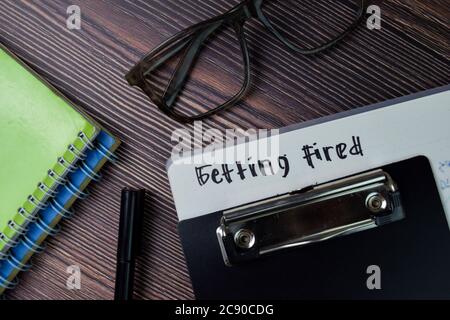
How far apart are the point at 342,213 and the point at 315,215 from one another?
0.03m

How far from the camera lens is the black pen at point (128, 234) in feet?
1.90

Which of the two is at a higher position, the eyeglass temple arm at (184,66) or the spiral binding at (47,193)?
the eyeglass temple arm at (184,66)

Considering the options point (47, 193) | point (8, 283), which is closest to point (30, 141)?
Answer: point (47, 193)

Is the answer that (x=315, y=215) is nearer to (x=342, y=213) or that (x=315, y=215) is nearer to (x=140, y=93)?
(x=342, y=213)

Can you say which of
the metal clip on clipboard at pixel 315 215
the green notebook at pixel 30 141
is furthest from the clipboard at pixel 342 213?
the green notebook at pixel 30 141

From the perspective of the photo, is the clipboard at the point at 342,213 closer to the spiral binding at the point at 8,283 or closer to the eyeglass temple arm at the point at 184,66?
the eyeglass temple arm at the point at 184,66

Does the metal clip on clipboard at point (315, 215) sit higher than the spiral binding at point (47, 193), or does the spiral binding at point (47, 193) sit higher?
the spiral binding at point (47, 193)

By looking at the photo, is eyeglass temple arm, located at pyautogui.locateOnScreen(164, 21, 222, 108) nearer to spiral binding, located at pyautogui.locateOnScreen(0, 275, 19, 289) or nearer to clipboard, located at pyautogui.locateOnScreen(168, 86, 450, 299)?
clipboard, located at pyautogui.locateOnScreen(168, 86, 450, 299)

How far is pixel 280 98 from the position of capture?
1.91 ft

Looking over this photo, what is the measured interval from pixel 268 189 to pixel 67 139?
22 centimetres

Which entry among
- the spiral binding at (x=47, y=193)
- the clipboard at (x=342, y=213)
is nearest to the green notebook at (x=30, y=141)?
the spiral binding at (x=47, y=193)

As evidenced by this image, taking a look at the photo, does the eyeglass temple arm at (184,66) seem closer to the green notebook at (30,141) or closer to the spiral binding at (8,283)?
the green notebook at (30,141)

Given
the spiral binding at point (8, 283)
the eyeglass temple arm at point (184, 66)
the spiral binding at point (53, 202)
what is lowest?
the spiral binding at point (8, 283)
